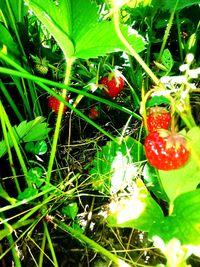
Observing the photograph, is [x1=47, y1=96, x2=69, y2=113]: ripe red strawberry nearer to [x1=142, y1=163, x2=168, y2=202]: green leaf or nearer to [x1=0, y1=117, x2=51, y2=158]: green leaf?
[x1=0, y1=117, x2=51, y2=158]: green leaf

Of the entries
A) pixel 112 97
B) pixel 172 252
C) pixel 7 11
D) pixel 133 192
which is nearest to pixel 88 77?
pixel 112 97

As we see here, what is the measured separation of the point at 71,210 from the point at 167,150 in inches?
10.8

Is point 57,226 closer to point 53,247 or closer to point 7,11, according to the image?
point 53,247

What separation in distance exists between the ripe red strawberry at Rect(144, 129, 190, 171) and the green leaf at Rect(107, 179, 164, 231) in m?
0.10

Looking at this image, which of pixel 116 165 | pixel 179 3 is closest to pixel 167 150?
pixel 116 165

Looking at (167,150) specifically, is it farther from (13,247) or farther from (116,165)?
(13,247)

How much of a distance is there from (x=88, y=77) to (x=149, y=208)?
1.44 feet

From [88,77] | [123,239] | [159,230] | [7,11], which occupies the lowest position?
[123,239]

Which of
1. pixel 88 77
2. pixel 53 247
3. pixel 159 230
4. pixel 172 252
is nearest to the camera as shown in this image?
pixel 172 252

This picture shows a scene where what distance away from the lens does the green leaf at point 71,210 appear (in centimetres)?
84

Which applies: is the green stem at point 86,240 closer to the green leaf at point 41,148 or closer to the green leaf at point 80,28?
the green leaf at point 41,148

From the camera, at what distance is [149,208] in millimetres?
765

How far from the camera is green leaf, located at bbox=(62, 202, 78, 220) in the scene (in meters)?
0.84

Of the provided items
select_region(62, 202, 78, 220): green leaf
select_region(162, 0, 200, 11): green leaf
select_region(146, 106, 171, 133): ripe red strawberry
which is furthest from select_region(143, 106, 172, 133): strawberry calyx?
select_region(162, 0, 200, 11): green leaf
